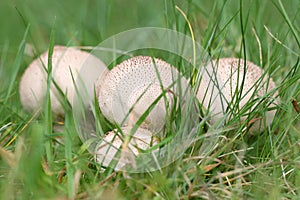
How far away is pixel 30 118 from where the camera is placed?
2.02 m

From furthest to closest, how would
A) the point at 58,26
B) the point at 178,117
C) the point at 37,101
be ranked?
the point at 58,26
the point at 37,101
the point at 178,117

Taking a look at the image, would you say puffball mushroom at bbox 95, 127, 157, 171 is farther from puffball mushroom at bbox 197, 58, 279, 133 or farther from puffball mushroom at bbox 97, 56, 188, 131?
puffball mushroom at bbox 197, 58, 279, 133

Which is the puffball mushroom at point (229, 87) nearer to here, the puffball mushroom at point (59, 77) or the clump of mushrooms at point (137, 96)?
the clump of mushrooms at point (137, 96)

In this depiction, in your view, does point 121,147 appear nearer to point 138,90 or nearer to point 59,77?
point 138,90

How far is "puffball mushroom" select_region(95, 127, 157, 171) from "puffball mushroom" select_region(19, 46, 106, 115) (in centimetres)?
45

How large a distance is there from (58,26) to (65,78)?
108 cm

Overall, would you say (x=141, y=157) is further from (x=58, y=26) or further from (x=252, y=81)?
(x=58, y=26)

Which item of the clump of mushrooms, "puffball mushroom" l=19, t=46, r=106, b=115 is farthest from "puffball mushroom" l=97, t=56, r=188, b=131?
"puffball mushroom" l=19, t=46, r=106, b=115

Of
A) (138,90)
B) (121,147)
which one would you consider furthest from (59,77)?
(121,147)

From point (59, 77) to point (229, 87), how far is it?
69 centimetres

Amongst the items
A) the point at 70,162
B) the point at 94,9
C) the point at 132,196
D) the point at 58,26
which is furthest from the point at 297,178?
the point at 94,9

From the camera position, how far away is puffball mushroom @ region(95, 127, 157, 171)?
63.5 inches

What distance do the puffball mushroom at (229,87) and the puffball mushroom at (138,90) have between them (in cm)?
10

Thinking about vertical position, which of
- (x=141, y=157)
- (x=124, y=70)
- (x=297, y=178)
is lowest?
(x=297, y=178)
